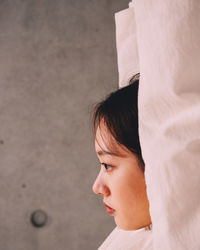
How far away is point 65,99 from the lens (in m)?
1.65

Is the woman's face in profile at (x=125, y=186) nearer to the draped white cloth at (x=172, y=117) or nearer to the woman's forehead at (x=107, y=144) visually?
the woman's forehead at (x=107, y=144)

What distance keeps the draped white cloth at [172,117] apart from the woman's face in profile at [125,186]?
0.48 ft

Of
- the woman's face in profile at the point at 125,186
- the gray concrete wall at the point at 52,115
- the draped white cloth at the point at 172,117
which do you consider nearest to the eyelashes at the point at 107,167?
the woman's face in profile at the point at 125,186

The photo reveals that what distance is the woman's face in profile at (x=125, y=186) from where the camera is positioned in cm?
46

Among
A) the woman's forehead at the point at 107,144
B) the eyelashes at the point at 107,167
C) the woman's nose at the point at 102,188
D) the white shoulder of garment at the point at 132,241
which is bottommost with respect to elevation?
the white shoulder of garment at the point at 132,241

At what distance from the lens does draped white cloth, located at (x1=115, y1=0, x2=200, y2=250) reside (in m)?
0.27

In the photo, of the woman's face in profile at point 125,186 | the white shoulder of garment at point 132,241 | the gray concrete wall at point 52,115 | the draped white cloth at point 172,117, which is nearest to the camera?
the draped white cloth at point 172,117

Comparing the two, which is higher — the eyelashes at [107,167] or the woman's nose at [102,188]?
the eyelashes at [107,167]

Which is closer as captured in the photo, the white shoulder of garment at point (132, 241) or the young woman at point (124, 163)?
the young woman at point (124, 163)

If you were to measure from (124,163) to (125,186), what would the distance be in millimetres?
48

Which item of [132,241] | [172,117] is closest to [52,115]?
[132,241]

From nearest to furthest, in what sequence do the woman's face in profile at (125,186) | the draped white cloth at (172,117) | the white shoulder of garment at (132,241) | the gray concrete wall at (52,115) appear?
1. the draped white cloth at (172,117)
2. the woman's face in profile at (125,186)
3. the white shoulder of garment at (132,241)
4. the gray concrete wall at (52,115)

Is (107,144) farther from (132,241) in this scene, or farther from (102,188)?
(132,241)

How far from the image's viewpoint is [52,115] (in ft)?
5.38
